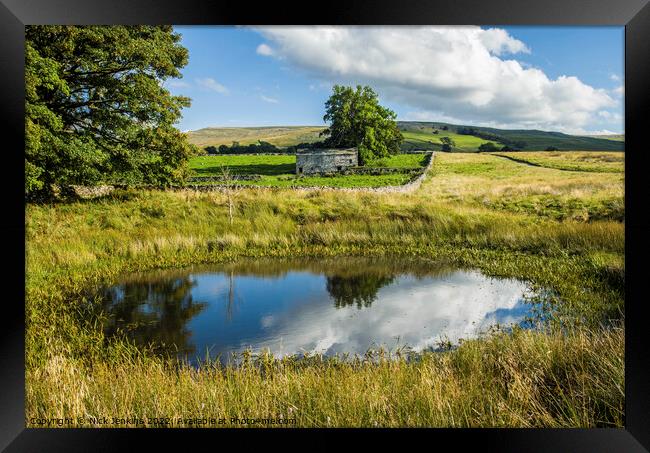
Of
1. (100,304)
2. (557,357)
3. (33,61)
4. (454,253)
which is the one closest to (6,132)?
(100,304)

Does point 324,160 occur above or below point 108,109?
below

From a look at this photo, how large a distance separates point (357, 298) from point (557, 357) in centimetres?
366

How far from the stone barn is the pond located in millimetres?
2412

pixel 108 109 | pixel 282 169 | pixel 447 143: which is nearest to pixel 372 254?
pixel 447 143

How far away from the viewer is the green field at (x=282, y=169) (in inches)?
420

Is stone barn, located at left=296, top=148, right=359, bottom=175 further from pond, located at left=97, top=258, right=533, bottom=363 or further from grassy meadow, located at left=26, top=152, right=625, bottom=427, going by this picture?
Answer: pond, located at left=97, top=258, right=533, bottom=363

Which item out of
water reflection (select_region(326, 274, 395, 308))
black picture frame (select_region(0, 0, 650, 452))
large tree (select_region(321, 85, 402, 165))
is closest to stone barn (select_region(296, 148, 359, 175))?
large tree (select_region(321, 85, 402, 165))

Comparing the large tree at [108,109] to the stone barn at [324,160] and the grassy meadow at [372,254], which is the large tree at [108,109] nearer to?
the grassy meadow at [372,254]

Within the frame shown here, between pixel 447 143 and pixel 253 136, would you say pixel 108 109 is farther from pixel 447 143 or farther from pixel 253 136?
pixel 447 143

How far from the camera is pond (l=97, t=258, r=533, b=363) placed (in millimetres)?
5660

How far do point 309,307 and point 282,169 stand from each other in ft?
17.9
